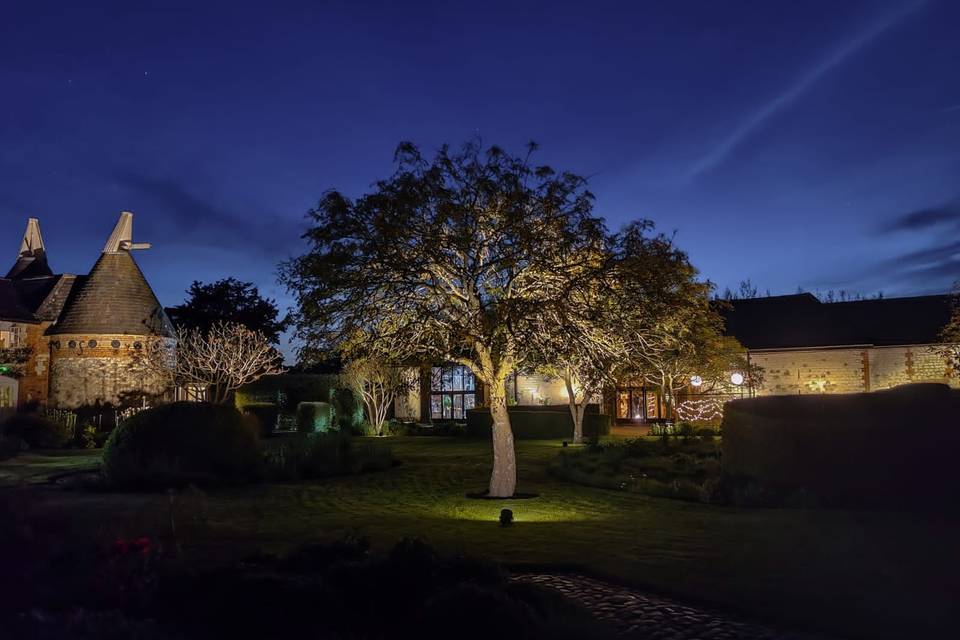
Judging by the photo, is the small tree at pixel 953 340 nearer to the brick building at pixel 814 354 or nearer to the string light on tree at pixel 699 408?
the brick building at pixel 814 354

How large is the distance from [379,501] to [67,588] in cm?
778

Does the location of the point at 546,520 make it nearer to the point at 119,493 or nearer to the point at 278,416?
the point at 119,493

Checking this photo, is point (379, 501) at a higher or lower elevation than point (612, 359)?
lower

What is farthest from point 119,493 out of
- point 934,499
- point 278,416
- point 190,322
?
point 190,322

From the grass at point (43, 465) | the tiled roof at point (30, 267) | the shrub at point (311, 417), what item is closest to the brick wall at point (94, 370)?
the shrub at point (311, 417)

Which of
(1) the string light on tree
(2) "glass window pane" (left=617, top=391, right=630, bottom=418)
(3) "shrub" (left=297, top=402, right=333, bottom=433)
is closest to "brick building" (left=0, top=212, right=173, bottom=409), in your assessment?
(3) "shrub" (left=297, top=402, right=333, bottom=433)

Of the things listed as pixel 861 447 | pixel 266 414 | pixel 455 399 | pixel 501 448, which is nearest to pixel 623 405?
pixel 455 399

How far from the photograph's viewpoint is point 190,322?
5109 cm

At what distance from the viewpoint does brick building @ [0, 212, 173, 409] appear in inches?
1363

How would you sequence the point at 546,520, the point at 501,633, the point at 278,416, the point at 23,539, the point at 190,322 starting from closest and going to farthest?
the point at 501,633 < the point at 23,539 < the point at 546,520 < the point at 278,416 < the point at 190,322

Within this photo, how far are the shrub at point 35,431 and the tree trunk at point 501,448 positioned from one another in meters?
19.3

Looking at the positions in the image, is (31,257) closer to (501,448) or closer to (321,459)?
(321,459)

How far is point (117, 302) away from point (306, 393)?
9.73 m

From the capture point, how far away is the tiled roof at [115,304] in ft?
115
